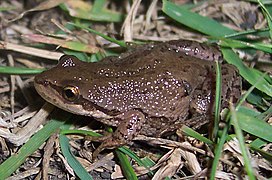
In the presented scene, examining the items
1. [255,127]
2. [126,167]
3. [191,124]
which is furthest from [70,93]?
[255,127]

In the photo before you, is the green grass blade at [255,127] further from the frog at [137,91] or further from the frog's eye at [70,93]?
the frog's eye at [70,93]

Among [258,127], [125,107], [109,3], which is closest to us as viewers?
[258,127]

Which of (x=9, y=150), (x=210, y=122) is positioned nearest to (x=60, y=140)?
(x=9, y=150)

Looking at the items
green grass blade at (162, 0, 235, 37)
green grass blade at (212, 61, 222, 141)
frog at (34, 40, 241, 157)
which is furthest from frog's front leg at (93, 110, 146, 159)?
green grass blade at (162, 0, 235, 37)

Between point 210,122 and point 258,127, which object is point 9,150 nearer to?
point 210,122

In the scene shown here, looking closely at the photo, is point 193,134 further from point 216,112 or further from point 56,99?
point 56,99

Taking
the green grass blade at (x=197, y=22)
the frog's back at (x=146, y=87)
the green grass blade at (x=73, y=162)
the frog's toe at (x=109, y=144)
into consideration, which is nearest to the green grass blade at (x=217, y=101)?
the frog's back at (x=146, y=87)

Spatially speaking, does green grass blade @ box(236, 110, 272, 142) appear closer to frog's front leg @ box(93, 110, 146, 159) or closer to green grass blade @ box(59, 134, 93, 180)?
frog's front leg @ box(93, 110, 146, 159)
